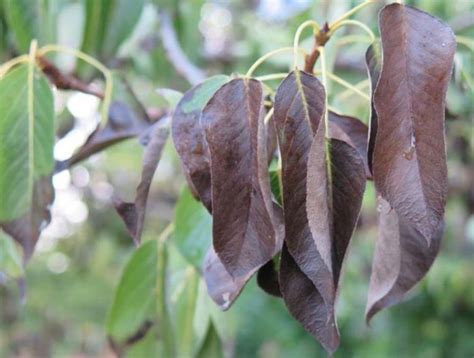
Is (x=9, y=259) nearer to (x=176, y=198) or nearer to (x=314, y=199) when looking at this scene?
(x=314, y=199)

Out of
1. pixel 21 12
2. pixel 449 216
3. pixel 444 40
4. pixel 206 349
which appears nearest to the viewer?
pixel 444 40

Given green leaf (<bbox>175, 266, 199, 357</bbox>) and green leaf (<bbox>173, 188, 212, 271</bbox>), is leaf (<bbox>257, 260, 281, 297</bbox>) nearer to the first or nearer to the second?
green leaf (<bbox>173, 188, 212, 271</bbox>)

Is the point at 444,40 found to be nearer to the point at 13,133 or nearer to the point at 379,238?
the point at 379,238

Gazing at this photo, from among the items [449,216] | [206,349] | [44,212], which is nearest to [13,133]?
[44,212]

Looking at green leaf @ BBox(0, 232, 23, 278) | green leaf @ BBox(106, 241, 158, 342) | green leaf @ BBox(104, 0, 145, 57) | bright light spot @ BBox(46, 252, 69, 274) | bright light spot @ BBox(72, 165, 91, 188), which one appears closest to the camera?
green leaf @ BBox(0, 232, 23, 278)

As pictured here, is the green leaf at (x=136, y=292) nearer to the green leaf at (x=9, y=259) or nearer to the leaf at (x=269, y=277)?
the green leaf at (x=9, y=259)

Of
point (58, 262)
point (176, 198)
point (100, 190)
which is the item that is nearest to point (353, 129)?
point (176, 198)

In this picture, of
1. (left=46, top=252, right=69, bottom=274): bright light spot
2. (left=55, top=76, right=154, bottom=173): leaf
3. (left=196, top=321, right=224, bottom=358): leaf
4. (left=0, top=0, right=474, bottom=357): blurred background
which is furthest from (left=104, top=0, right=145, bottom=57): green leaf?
(left=46, top=252, right=69, bottom=274): bright light spot
